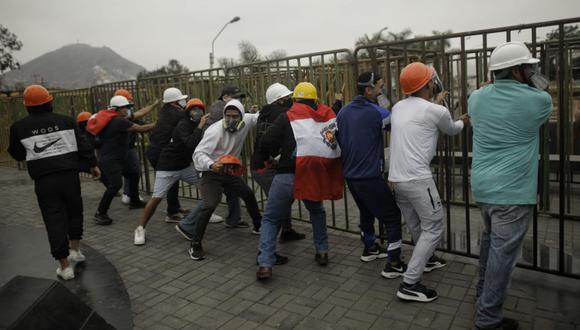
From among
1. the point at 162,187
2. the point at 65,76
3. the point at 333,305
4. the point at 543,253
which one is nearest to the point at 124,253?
the point at 162,187

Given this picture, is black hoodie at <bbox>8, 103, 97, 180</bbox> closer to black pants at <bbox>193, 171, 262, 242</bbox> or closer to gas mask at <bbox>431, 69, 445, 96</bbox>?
black pants at <bbox>193, 171, 262, 242</bbox>

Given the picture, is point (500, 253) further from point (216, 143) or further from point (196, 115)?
point (196, 115)

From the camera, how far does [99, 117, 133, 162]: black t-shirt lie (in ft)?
24.2

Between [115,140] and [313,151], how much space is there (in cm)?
433

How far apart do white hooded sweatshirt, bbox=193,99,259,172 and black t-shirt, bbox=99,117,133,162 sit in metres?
2.48

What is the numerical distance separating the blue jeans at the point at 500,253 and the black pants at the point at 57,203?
13.5ft

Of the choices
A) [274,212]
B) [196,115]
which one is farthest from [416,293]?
[196,115]

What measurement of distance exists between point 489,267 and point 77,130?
171 inches

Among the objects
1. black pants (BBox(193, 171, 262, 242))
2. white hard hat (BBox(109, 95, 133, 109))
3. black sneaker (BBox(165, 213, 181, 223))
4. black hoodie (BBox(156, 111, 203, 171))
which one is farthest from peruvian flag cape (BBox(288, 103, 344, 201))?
white hard hat (BBox(109, 95, 133, 109))

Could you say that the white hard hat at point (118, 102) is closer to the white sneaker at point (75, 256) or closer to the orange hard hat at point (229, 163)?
the white sneaker at point (75, 256)

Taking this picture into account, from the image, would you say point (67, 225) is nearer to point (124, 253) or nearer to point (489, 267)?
point (124, 253)

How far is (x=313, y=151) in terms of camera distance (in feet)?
14.9

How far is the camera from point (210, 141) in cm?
542

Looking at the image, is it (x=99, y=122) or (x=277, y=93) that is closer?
(x=277, y=93)
